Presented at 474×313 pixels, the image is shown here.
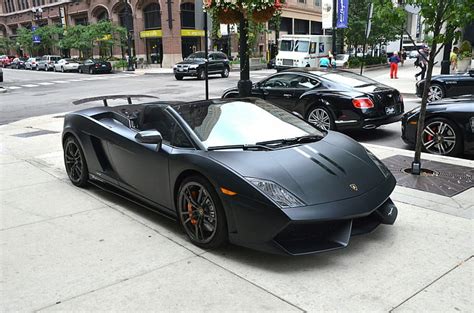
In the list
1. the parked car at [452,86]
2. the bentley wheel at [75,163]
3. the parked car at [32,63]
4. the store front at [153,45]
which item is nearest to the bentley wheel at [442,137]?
the bentley wheel at [75,163]

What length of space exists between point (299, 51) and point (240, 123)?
1254 inches

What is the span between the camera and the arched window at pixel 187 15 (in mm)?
49188

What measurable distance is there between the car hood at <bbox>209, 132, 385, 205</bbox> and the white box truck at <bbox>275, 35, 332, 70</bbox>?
31421 mm

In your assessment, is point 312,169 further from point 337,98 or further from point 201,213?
point 337,98

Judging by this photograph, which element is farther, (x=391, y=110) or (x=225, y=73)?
(x=225, y=73)

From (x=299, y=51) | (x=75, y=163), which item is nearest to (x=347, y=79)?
(x=75, y=163)

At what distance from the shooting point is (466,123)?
709cm

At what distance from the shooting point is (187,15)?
163 ft

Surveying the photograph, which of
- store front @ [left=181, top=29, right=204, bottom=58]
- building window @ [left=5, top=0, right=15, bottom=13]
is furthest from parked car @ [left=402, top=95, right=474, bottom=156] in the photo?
building window @ [left=5, top=0, right=15, bottom=13]

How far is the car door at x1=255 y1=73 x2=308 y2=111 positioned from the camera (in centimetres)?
997

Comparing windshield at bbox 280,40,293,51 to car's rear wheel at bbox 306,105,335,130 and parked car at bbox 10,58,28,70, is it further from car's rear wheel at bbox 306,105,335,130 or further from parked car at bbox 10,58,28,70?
parked car at bbox 10,58,28,70

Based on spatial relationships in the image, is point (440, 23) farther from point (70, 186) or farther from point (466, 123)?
point (70, 186)

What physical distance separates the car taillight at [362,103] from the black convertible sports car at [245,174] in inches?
158

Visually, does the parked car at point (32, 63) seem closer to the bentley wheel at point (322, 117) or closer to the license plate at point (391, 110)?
the bentley wheel at point (322, 117)
